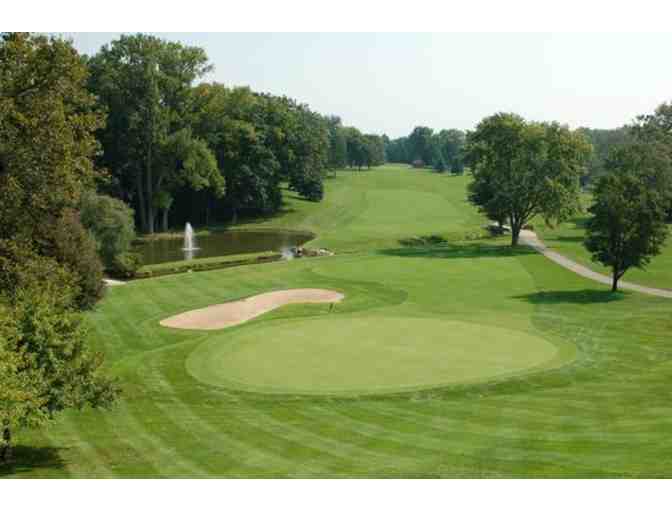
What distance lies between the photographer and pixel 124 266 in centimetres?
5925

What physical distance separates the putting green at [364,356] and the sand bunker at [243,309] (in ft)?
13.9

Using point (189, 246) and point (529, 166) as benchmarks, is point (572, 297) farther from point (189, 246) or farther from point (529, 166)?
point (189, 246)

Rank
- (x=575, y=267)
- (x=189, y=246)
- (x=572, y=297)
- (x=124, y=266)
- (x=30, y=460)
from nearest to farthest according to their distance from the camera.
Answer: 1. (x=30, y=460)
2. (x=572, y=297)
3. (x=124, y=266)
4. (x=575, y=267)
5. (x=189, y=246)

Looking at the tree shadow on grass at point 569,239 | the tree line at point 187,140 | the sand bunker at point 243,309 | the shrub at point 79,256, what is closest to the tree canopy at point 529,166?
the tree shadow on grass at point 569,239

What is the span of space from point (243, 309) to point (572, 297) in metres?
20.7

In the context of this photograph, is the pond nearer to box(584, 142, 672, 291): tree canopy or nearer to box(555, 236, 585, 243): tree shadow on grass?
box(555, 236, 585, 243): tree shadow on grass

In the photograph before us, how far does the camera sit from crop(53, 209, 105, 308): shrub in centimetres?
3503

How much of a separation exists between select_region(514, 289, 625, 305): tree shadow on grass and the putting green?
11.3 metres

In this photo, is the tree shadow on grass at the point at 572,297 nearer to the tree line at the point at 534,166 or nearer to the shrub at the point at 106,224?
the tree line at the point at 534,166

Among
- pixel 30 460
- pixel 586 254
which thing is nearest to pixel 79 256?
pixel 30 460

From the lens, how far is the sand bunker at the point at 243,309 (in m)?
38.9

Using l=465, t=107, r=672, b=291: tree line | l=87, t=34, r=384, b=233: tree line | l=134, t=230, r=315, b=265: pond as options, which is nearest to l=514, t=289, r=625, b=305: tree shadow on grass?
l=465, t=107, r=672, b=291: tree line

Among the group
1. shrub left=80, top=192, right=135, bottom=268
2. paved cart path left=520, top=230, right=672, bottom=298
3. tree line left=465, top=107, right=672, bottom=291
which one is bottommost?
paved cart path left=520, top=230, right=672, bottom=298

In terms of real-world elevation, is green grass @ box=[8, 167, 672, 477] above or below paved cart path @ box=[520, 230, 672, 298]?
below
